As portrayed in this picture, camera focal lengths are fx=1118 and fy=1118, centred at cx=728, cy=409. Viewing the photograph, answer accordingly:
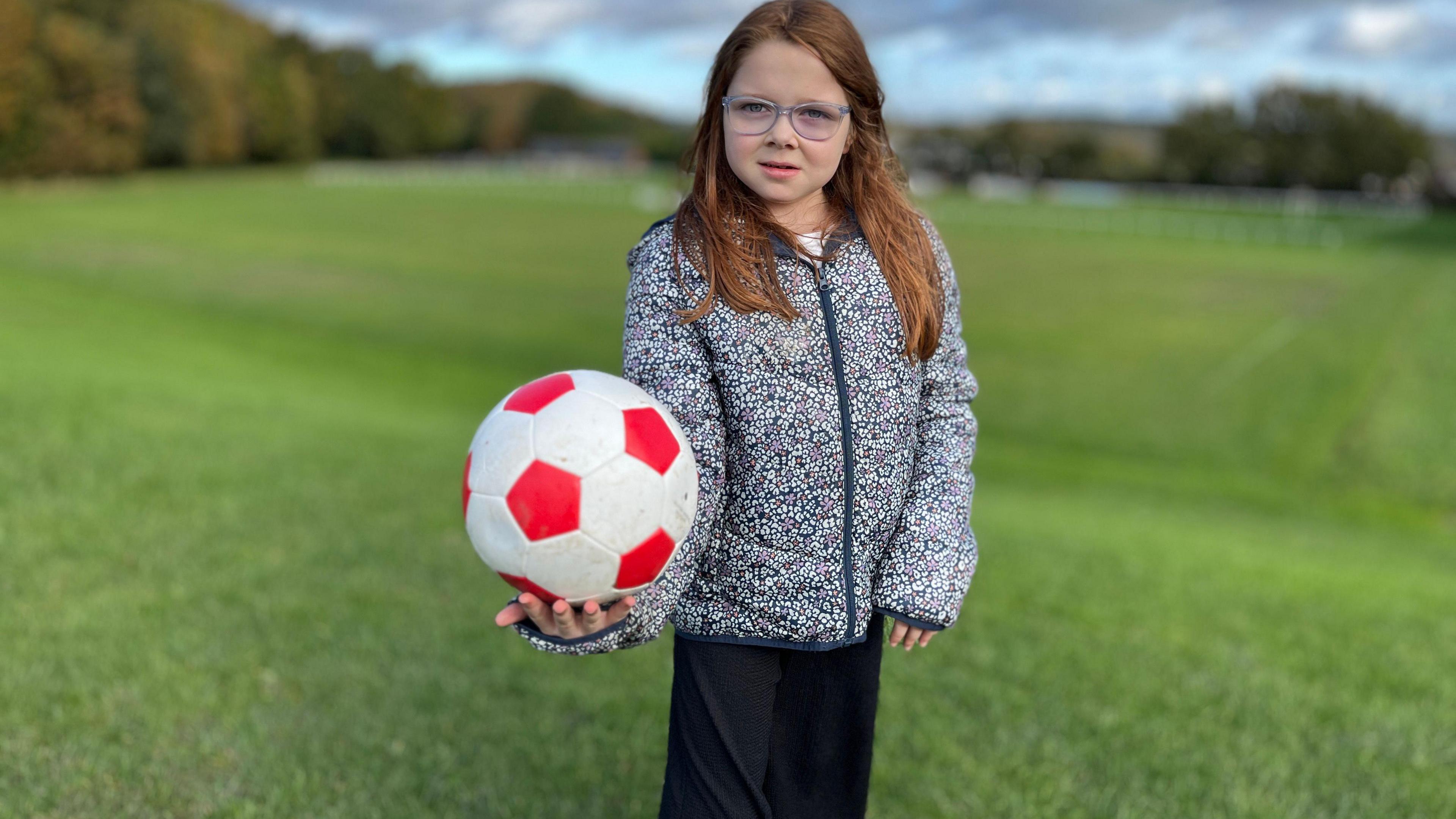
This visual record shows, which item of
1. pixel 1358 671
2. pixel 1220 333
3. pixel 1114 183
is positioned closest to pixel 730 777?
pixel 1358 671

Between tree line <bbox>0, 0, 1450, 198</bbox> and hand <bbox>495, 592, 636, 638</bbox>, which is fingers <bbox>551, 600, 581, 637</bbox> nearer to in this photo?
hand <bbox>495, 592, 636, 638</bbox>

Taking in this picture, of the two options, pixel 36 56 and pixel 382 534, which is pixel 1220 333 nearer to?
pixel 382 534

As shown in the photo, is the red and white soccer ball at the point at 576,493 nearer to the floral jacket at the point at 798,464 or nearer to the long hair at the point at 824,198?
the floral jacket at the point at 798,464

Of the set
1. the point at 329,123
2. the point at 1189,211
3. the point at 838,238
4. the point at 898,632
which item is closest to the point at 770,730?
the point at 898,632

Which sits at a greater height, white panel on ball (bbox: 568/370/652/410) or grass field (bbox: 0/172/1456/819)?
white panel on ball (bbox: 568/370/652/410)

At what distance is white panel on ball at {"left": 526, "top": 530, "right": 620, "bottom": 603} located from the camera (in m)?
1.96

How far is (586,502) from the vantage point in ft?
6.49

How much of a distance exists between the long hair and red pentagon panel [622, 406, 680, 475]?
0.26 meters

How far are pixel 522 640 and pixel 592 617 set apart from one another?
2.97 metres

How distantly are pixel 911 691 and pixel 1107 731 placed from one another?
2.49ft

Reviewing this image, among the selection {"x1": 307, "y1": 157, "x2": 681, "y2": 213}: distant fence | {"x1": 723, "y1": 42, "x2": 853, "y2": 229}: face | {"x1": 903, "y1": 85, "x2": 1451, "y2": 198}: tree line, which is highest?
{"x1": 903, "y1": 85, "x2": 1451, "y2": 198}: tree line

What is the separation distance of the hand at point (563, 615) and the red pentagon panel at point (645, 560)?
56 millimetres

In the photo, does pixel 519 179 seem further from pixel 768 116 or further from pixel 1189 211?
pixel 768 116

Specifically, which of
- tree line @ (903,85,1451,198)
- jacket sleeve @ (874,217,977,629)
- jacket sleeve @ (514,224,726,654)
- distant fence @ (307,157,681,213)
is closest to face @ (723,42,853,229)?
jacket sleeve @ (514,224,726,654)
